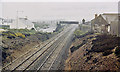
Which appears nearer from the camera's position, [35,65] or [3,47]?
[35,65]

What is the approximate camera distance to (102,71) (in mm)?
11570

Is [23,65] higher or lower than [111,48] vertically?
lower

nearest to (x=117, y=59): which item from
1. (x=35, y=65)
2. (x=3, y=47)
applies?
(x=35, y=65)

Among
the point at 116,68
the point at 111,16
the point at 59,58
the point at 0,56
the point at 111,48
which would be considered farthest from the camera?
the point at 111,16

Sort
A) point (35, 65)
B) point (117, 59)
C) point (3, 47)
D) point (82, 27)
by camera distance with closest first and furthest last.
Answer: point (117, 59) → point (35, 65) → point (3, 47) → point (82, 27)

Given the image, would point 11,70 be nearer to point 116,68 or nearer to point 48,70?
point 48,70

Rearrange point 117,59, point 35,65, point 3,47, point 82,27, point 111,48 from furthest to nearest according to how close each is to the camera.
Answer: point 82,27
point 3,47
point 35,65
point 111,48
point 117,59

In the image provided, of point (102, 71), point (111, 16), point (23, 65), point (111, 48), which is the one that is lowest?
point (23, 65)

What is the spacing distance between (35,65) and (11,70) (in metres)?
2.71

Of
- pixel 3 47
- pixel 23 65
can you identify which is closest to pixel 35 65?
pixel 23 65

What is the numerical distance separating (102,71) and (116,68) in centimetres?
96

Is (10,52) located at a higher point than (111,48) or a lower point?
lower

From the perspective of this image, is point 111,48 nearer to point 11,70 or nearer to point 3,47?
point 11,70

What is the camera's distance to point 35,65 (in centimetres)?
1791
